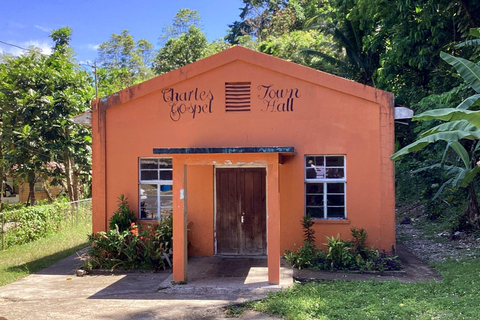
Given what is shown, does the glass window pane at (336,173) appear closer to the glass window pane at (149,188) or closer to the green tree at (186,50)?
the glass window pane at (149,188)

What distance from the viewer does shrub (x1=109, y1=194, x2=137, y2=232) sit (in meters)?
9.94

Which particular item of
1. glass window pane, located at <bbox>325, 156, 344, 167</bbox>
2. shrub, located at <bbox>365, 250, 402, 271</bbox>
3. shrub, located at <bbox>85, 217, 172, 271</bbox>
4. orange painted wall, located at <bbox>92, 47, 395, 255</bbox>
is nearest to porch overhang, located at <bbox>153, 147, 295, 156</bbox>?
orange painted wall, located at <bbox>92, 47, 395, 255</bbox>

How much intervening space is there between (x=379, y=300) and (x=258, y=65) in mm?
5786

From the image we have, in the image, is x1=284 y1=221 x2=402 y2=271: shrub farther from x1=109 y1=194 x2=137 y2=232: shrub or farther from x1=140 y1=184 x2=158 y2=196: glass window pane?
x1=109 y1=194 x2=137 y2=232: shrub

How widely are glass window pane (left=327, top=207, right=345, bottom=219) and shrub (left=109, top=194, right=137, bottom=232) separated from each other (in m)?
4.70

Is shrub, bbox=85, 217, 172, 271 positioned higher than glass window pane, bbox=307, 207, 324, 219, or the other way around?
glass window pane, bbox=307, 207, 324, 219

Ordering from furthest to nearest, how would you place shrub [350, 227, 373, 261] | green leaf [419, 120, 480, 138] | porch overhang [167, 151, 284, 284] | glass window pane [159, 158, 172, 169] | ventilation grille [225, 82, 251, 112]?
glass window pane [159, 158, 172, 169] < ventilation grille [225, 82, 251, 112] < shrub [350, 227, 373, 261] < porch overhang [167, 151, 284, 284] < green leaf [419, 120, 480, 138]

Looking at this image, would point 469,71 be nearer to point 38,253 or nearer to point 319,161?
point 319,161

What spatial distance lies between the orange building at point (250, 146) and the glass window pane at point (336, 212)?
24 mm

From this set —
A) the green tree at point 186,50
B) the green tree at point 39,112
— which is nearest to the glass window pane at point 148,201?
the green tree at point 39,112

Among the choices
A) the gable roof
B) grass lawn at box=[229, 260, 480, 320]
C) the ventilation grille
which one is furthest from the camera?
the ventilation grille

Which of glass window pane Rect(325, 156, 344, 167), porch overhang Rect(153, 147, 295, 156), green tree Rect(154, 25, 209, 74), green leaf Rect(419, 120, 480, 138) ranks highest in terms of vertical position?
green tree Rect(154, 25, 209, 74)

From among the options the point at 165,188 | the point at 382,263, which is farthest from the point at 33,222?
the point at 382,263

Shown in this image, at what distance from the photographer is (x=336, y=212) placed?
992 centimetres
